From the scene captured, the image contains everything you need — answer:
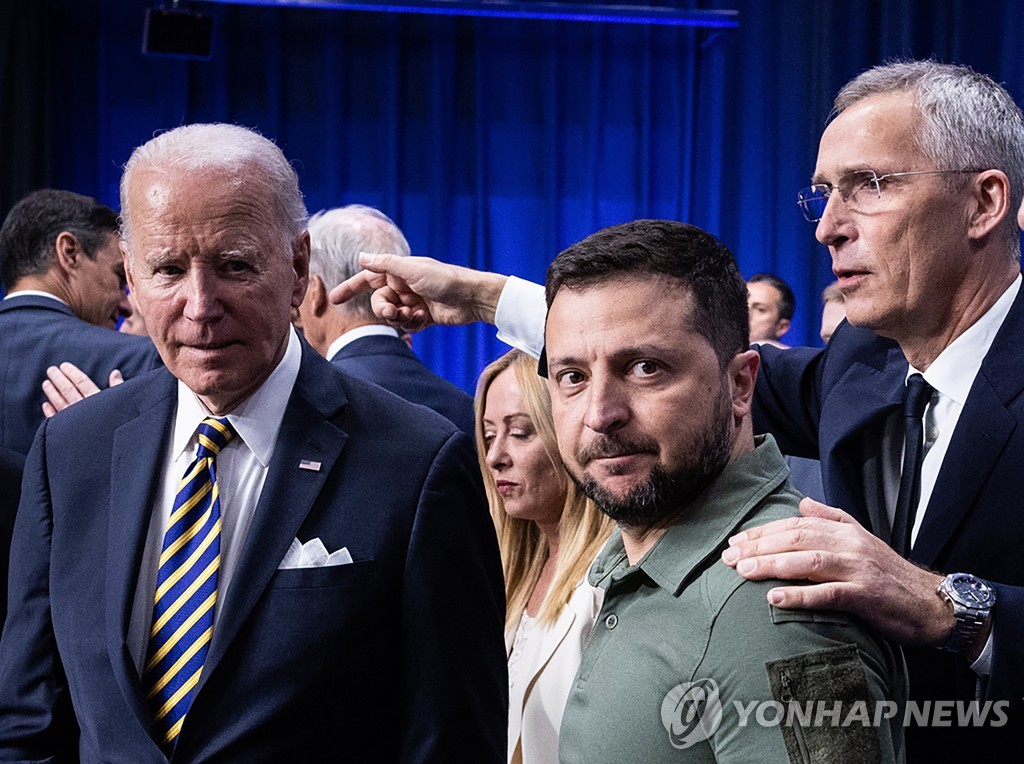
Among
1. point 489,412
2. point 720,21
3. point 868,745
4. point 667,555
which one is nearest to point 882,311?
point 667,555

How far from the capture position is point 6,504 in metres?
2.24

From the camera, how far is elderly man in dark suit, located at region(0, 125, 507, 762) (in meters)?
1.62

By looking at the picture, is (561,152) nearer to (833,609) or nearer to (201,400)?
(201,400)

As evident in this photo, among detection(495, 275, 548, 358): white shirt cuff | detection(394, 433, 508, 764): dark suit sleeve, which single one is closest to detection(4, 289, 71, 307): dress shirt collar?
detection(495, 275, 548, 358): white shirt cuff

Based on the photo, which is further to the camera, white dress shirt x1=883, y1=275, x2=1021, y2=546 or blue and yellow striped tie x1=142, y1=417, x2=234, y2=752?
white dress shirt x1=883, y1=275, x2=1021, y2=546

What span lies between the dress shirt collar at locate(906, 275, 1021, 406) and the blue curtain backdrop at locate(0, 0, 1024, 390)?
176 inches

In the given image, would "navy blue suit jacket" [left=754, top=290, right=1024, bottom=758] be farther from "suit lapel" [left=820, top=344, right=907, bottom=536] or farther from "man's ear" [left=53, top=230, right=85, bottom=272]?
"man's ear" [left=53, top=230, right=85, bottom=272]

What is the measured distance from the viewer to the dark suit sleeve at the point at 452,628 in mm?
1674

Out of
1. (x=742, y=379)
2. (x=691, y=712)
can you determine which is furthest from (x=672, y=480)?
(x=691, y=712)

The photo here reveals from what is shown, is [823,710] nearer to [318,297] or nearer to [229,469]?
[229,469]

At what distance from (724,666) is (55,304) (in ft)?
8.94

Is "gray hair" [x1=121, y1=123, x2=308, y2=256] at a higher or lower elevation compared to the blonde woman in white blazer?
higher

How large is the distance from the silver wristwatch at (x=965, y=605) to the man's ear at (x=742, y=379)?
0.33 m

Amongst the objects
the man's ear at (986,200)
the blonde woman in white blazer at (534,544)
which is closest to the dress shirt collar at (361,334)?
the blonde woman in white blazer at (534,544)
